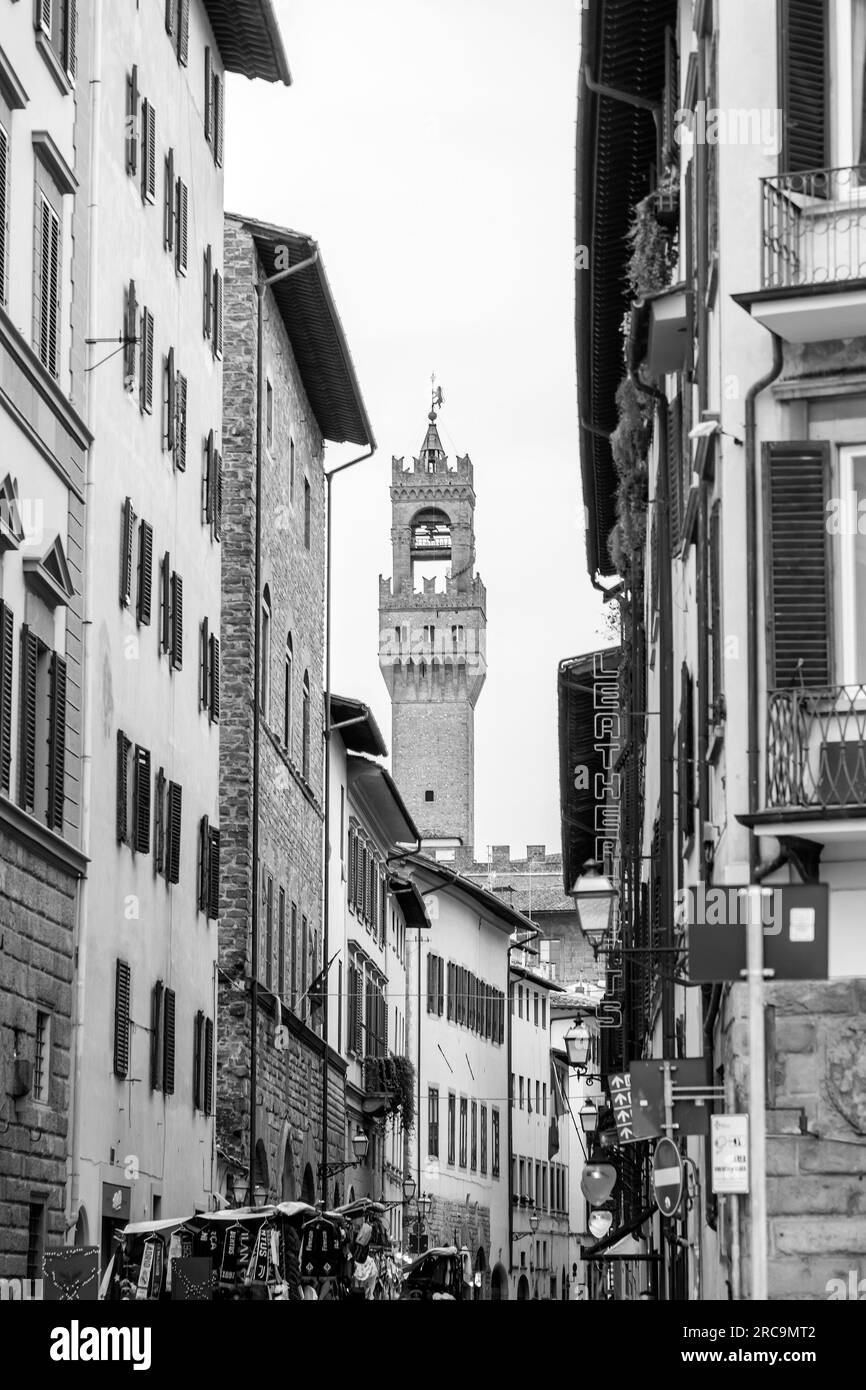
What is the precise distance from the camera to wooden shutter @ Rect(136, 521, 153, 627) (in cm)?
2828

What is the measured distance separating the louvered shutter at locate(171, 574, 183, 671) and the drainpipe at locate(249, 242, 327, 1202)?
6.03m

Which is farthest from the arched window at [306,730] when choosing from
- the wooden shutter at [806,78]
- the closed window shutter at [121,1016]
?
the wooden shutter at [806,78]

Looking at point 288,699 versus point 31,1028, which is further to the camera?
point 288,699

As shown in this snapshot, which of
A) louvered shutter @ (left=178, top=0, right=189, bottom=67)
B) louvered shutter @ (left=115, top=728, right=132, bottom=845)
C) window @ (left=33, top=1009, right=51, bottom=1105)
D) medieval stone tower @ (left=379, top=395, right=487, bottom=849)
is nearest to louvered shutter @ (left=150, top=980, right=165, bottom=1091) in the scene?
louvered shutter @ (left=115, top=728, right=132, bottom=845)

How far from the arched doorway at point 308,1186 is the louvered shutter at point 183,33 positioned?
1917 cm

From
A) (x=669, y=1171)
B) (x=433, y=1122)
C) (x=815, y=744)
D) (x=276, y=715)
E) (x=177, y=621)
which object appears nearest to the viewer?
(x=815, y=744)

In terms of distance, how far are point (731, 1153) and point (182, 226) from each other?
837 inches

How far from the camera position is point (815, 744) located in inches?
558

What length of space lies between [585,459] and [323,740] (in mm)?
14792

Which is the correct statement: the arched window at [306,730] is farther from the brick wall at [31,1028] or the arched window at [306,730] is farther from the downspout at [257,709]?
the brick wall at [31,1028]

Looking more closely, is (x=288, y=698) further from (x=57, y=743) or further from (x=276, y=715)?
(x=57, y=743)

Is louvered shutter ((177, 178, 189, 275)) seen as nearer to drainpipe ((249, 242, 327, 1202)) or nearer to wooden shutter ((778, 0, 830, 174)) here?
drainpipe ((249, 242, 327, 1202))

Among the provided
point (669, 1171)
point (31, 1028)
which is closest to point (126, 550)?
point (31, 1028)
